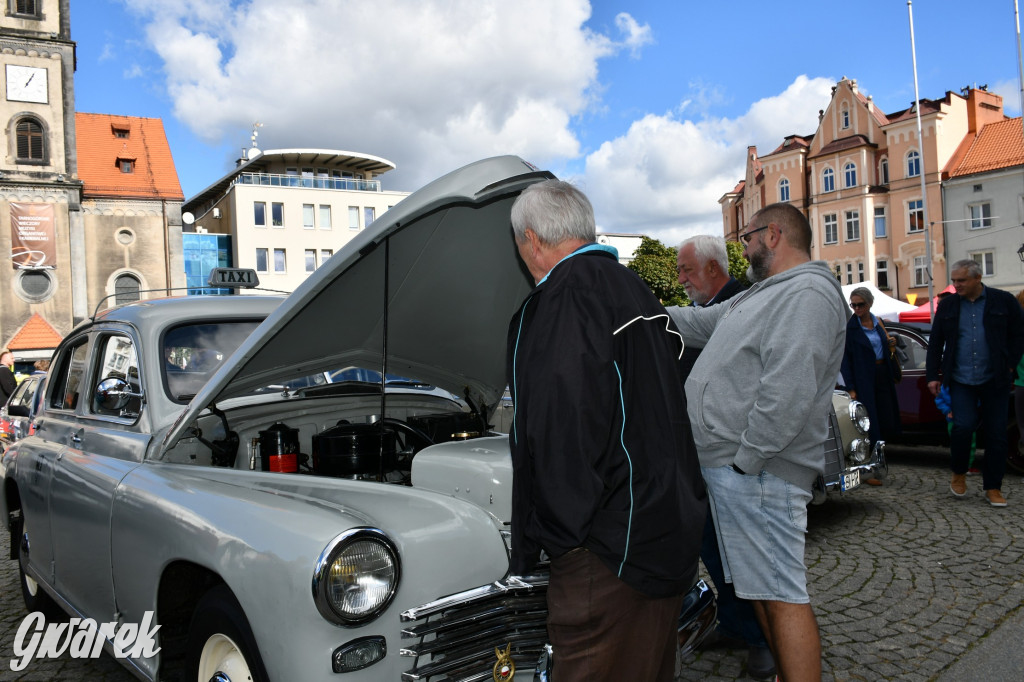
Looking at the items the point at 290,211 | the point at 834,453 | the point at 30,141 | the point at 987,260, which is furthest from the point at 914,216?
the point at 30,141

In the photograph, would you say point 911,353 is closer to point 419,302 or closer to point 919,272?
point 419,302

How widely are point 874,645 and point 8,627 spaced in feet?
16.1

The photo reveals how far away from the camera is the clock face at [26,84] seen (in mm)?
35344

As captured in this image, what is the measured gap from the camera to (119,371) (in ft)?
11.4

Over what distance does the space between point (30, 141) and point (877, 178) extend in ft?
152

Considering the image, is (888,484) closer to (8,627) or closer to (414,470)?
(414,470)

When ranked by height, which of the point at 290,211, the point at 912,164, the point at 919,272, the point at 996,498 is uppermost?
the point at 290,211

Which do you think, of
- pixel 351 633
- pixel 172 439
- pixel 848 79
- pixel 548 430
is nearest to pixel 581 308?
pixel 548 430

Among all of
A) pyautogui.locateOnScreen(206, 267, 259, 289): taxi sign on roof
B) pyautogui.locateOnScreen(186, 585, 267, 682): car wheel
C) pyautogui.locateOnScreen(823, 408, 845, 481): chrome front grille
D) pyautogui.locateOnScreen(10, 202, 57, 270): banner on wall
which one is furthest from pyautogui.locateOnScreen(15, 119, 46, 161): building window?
pyautogui.locateOnScreen(186, 585, 267, 682): car wheel

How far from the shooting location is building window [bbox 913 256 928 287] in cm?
3988

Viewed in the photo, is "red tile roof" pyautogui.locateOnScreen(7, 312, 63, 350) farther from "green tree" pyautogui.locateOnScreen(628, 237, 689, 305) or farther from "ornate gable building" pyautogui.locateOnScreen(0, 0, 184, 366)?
"green tree" pyautogui.locateOnScreen(628, 237, 689, 305)

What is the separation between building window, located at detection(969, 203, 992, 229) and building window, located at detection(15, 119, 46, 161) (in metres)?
47.6

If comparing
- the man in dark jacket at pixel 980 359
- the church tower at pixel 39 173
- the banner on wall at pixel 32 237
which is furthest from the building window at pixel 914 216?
the banner on wall at pixel 32 237

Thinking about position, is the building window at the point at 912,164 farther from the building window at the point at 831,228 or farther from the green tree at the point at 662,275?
the green tree at the point at 662,275
